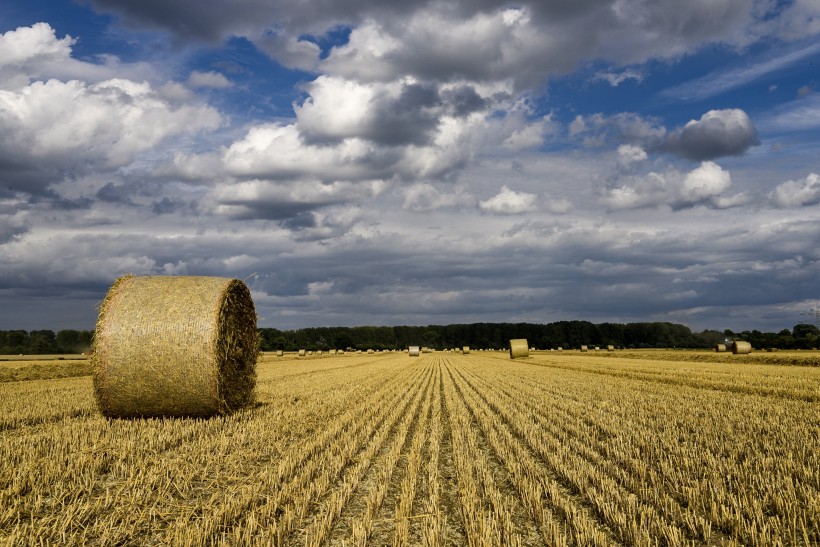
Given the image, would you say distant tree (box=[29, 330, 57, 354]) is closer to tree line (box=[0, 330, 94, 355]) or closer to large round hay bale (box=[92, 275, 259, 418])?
tree line (box=[0, 330, 94, 355])

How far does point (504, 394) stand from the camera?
16172 millimetres

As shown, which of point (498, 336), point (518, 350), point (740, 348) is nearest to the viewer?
point (740, 348)

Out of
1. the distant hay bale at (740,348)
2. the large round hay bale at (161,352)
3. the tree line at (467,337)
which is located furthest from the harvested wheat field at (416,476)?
the tree line at (467,337)

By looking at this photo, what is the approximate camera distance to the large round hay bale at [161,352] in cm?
1095

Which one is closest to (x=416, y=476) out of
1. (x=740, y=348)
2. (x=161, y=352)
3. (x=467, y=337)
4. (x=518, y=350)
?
(x=161, y=352)

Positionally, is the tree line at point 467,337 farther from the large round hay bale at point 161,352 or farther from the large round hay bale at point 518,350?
the large round hay bale at point 161,352

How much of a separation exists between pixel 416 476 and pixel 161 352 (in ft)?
20.8

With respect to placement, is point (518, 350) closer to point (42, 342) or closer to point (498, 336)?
point (42, 342)

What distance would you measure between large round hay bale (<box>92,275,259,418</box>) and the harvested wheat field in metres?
0.39

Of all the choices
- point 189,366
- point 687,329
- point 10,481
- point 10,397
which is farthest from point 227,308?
point 687,329

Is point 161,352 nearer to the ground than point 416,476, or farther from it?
farther from it

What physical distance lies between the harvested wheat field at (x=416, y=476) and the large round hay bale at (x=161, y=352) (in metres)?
0.39

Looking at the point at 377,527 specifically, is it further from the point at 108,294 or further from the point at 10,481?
the point at 108,294

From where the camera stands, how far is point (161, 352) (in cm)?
1105
